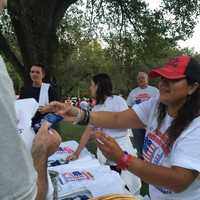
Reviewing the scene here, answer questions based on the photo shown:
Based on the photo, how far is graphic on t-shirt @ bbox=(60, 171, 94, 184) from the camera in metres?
3.94

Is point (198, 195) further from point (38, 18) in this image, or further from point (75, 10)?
point (75, 10)

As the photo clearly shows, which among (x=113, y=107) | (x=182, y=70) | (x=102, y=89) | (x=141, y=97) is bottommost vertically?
(x=141, y=97)

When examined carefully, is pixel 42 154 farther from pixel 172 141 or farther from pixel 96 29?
pixel 96 29

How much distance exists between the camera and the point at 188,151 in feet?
8.32

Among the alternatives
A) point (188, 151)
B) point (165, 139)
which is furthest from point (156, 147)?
point (188, 151)

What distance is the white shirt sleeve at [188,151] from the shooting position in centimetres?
250

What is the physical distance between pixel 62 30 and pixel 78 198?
12686 mm

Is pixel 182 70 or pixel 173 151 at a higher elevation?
pixel 182 70

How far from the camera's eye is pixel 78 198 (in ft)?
12.0

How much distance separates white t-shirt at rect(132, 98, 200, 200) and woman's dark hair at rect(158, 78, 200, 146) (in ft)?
0.10

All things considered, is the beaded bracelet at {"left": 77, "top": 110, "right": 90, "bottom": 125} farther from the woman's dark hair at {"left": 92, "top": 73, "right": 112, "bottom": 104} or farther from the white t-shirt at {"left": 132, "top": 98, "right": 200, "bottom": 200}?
the woman's dark hair at {"left": 92, "top": 73, "right": 112, "bottom": 104}

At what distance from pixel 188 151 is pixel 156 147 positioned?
32cm

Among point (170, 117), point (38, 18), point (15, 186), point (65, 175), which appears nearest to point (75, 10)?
point (38, 18)

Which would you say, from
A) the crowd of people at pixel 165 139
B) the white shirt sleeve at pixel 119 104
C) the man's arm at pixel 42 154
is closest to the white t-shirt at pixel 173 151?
the crowd of people at pixel 165 139
